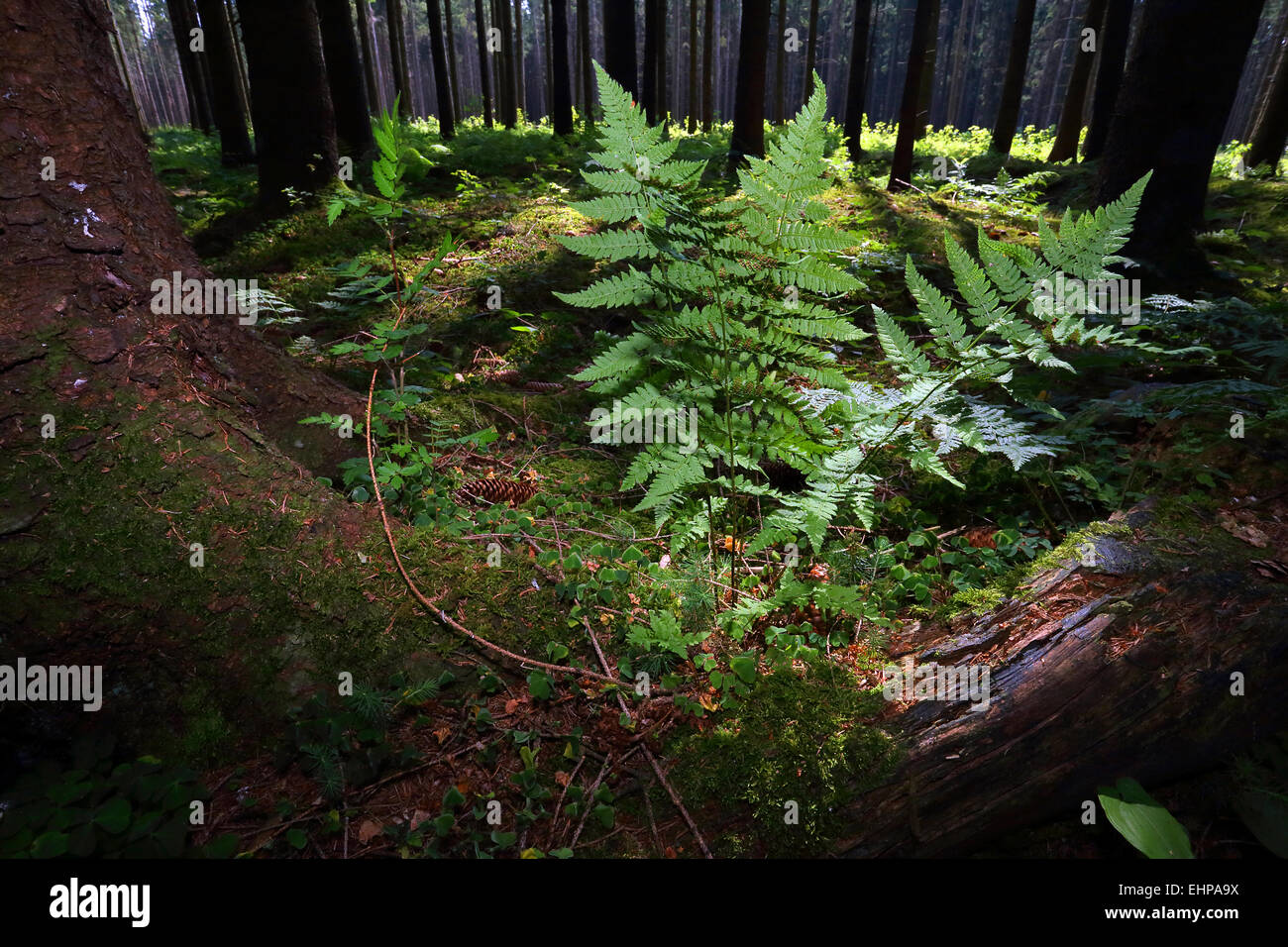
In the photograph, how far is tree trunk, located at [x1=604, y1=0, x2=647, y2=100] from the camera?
10977 millimetres

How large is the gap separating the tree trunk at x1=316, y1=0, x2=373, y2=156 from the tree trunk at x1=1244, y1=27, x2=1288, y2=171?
1435 centimetres

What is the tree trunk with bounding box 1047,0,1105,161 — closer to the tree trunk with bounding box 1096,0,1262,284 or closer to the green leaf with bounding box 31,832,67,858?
the tree trunk with bounding box 1096,0,1262,284

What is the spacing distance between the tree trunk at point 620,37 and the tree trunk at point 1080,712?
Result: 1180cm

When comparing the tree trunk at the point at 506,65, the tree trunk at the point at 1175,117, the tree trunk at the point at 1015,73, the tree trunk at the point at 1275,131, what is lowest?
Answer: the tree trunk at the point at 1175,117

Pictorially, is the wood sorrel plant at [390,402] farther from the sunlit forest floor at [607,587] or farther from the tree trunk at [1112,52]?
the tree trunk at [1112,52]

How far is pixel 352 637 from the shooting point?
1.87 m

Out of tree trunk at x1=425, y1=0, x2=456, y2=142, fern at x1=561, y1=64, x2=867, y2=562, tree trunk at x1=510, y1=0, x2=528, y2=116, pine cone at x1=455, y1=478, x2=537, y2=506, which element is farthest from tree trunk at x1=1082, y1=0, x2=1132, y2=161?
tree trunk at x1=510, y1=0, x2=528, y2=116

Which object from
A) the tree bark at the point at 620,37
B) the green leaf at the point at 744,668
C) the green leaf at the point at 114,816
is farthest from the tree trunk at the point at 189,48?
the green leaf at the point at 744,668

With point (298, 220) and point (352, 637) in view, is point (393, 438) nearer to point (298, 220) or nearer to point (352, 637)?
point (352, 637)

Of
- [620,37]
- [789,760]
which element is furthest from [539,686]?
[620,37]

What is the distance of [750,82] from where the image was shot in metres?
9.70

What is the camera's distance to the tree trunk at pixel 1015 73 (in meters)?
13.1
